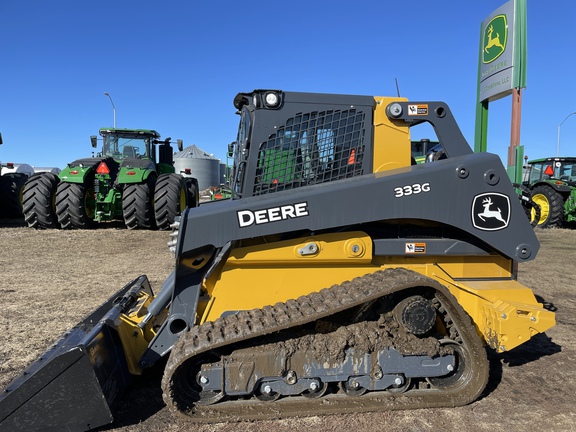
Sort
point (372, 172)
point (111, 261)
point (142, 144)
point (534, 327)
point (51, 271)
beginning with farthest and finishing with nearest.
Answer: point (142, 144) < point (111, 261) < point (51, 271) < point (372, 172) < point (534, 327)

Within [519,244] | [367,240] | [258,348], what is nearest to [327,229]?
[367,240]

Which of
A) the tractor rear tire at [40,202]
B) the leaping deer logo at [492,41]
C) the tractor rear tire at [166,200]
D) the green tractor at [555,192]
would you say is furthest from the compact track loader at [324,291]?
the green tractor at [555,192]

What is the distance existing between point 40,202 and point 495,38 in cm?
1398

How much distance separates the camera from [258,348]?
109 inches

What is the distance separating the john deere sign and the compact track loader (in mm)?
10311

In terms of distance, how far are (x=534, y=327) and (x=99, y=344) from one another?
3.04m

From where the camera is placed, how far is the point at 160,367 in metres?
3.58

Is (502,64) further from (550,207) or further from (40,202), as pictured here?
(40,202)

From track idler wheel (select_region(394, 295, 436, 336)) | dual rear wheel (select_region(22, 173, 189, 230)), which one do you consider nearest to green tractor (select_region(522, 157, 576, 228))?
dual rear wheel (select_region(22, 173, 189, 230))

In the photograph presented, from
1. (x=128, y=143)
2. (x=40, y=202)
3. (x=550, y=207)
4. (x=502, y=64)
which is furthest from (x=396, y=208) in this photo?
(x=550, y=207)

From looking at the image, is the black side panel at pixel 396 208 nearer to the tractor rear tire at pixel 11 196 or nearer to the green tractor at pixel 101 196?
the green tractor at pixel 101 196

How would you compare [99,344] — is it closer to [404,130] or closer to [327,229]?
[327,229]

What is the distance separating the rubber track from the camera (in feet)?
8.68

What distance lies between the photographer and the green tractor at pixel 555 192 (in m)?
14.5
